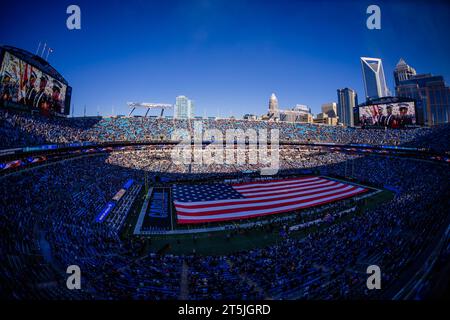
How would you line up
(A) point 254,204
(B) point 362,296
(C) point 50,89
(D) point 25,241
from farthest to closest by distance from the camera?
1. (C) point 50,89
2. (A) point 254,204
3. (D) point 25,241
4. (B) point 362,296

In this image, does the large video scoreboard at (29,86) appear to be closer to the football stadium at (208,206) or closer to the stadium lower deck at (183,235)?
the football stadium at (208,206)

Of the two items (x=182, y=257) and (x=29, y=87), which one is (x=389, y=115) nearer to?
(x=182, y=257)

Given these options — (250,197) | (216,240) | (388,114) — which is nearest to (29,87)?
(216,240)

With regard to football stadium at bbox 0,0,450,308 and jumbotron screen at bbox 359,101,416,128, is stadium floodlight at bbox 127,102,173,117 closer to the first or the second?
football stadium at bbox 0,0,450,308

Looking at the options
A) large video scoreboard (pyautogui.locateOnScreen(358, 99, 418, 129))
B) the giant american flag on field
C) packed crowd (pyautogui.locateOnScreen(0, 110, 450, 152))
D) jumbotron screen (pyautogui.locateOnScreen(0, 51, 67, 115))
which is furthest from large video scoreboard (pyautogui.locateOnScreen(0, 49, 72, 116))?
large video scoreboard (pyautogui.locateOnScreen(358, 99, 418, 129))

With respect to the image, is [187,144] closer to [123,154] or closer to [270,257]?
[123,154]
